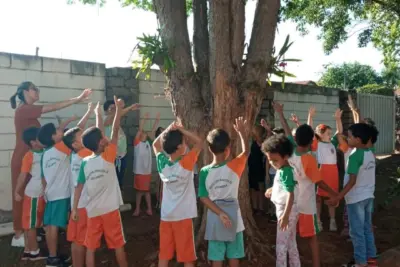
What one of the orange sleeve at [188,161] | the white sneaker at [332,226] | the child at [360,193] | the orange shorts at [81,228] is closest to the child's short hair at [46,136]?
the orange shorts at [81,228]

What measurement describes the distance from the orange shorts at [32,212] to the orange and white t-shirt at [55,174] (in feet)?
1.06

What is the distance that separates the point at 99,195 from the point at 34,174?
130 cm

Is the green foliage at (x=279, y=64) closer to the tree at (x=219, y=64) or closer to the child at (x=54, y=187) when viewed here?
the tree at (x=219, y=64)

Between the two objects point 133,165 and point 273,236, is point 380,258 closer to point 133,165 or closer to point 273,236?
point 273,236

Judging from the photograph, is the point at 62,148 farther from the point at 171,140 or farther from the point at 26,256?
the point at 171,140

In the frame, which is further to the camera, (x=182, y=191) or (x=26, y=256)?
(x=26, y=256)

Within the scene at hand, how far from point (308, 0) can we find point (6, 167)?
9146 millimetres

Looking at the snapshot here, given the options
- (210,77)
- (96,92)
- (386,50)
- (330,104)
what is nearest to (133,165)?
(96,92)

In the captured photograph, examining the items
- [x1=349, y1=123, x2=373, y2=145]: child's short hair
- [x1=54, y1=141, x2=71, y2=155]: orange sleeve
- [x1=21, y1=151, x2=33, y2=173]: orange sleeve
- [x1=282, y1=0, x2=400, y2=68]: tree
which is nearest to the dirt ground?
[x1=21, y1=151, x2=33, y2=173]: orange sleeve

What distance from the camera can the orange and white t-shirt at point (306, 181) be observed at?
4.43 meters

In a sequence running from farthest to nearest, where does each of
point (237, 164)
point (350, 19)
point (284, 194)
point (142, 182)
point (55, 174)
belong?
point (350, 19) < point (142, 182) < point (55, 174) < point (284, 194) < point (237, 164)

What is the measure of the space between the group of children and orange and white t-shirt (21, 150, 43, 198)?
1cm

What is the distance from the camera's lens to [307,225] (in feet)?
14.4

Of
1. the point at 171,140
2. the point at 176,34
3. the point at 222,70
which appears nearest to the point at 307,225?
the point at 171,140
